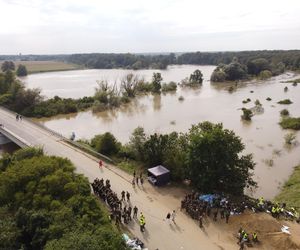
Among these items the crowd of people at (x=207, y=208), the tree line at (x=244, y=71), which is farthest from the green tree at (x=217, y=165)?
the tree line at (x=244, y=71)

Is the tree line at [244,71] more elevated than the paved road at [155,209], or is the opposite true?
the tree line at [244,71]

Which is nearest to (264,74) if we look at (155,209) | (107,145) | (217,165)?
(107,145)

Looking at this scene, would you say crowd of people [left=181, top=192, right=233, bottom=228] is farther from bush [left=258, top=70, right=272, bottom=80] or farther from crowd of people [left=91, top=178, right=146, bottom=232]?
bush [left=258, top=70, right=272, bottom=80]

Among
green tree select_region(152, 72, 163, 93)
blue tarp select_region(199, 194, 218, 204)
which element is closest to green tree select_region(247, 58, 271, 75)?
green tree select_region(152, 72, 163, 93)

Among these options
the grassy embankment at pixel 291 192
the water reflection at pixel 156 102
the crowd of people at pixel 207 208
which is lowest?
the water reflection at pixel 156 102

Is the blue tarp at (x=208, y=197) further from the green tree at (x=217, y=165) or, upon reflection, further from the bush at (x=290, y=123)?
the bush at (x=290, y=123)

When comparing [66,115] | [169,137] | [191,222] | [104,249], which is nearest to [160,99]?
[66,115]
